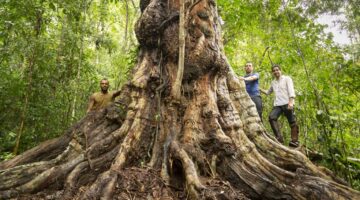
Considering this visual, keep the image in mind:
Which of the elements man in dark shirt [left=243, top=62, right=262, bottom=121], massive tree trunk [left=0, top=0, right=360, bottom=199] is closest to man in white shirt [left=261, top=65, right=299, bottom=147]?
man in dark shirt [left=243, top=62, right=262, bottom=121]

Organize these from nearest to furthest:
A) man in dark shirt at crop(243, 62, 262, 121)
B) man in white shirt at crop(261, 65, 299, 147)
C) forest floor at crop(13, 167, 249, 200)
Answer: forest floor at crop(13, 167, 249, 200), man in white shirt at crop(261, 65, 299, 147), man in dark shirt at crop(243, 62, 262, 121)

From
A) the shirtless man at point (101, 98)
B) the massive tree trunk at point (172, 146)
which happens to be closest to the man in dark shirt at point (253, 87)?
the massive tree trunk at point (172, 146)

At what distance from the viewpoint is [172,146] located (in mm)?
3988

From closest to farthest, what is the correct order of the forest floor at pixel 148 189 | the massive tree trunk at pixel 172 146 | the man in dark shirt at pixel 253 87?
the forest floor at pixel 148 189 < the massive tree trunk at pixel 172 146 < the man in dark shirt at pixel 253 87

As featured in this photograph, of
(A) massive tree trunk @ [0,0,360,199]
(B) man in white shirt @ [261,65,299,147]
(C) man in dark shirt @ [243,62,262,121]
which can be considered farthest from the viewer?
(C) man in dark shirt @ [243,62,262,121]

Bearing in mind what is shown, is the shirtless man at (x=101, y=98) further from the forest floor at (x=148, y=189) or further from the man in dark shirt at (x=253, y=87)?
the man in dark shirt at (x=253, y=87)

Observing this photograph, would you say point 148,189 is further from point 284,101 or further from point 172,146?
point 284,101

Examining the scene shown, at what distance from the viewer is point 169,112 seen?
451 cm

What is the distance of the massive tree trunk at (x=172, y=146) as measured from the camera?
11.8ft

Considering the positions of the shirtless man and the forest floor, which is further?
the shirtless man

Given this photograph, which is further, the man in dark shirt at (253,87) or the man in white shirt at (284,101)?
the man in dark shirt at (253,87)

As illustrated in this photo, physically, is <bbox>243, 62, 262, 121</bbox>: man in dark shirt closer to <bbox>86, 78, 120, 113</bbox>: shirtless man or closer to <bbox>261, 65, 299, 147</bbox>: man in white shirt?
<bbox>261, 65, 299, 147</bbox>: man in white shirt

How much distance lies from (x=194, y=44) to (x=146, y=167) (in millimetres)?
2182

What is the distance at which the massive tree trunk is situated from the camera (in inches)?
142
